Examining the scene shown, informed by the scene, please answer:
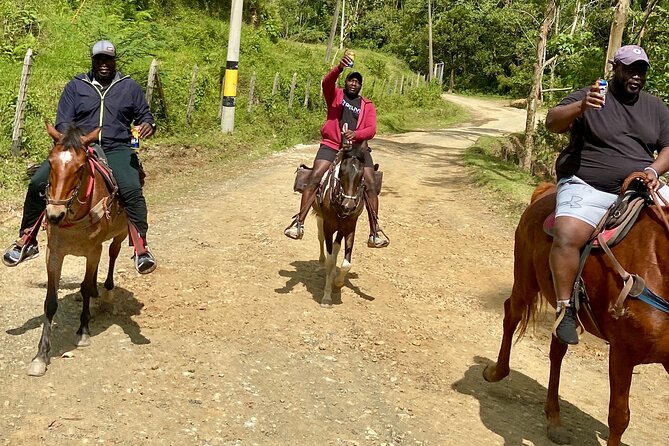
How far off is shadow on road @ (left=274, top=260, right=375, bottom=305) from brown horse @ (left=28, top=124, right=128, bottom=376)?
259 cm

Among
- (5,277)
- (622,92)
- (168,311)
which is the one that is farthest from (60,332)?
(622,92)

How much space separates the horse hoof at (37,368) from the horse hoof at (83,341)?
2.03 ft

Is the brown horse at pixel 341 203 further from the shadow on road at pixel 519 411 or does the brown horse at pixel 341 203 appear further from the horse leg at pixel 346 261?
the shadow on road at pixel 519 411

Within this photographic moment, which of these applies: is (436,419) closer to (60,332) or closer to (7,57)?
(60,332)

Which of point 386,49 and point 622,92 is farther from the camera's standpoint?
point 386,49

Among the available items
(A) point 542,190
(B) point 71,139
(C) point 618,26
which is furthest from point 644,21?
(B) point 71,139

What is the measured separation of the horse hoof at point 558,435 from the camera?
5.57m

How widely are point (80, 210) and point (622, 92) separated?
442 cm

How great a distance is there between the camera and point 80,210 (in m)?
5.77

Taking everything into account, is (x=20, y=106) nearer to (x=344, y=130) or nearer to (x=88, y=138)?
(x=344, y=130)

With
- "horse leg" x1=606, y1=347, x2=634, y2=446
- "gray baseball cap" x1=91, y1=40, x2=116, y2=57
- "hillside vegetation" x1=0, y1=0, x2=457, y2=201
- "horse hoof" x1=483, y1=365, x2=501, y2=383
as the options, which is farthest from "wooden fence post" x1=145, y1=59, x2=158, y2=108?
"horse leg" x1=606, y1=347, x2=634, y2=446

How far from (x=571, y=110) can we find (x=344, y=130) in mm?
3845

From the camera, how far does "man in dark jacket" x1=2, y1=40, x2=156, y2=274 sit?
6.39m

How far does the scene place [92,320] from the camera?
6.99 m
